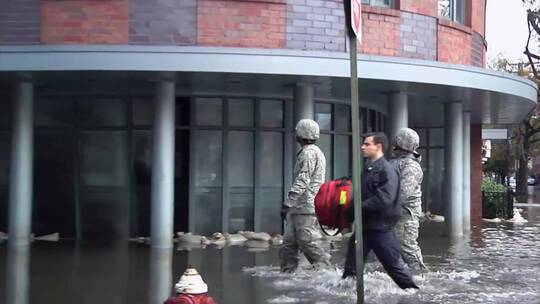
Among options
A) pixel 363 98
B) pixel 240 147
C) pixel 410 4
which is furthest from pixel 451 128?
pixel 240 147

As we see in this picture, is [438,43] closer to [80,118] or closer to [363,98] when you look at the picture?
[363,98]

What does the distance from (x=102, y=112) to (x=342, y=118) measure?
4794 millimetres

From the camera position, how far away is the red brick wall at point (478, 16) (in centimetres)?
1631

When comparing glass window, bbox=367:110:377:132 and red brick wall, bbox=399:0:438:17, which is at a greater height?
red brick wall, bbox=399:0:438:17

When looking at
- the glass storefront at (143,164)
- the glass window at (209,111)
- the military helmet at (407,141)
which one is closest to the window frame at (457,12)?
the glass storefront at (143,164)

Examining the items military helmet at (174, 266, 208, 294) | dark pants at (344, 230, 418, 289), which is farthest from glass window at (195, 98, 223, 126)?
military helmet at (174, 266, 208, 294)

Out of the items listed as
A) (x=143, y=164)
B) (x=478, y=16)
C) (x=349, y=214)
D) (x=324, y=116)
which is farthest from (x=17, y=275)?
(x=478, y=16)

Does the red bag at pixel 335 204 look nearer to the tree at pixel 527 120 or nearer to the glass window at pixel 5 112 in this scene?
the glass window at pixel 5 112

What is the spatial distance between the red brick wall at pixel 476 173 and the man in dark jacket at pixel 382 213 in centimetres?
1381

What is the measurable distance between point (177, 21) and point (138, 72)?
1.42 meters

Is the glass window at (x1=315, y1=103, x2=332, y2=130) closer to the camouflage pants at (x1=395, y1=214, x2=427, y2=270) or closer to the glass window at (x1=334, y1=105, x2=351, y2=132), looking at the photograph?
the glass window at (x1=334, y1=105, x2=351, y2=132)

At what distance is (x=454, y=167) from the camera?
15.9 m

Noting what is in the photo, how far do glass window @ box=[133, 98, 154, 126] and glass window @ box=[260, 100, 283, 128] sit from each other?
211cm

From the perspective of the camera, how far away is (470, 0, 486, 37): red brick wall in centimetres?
1631
